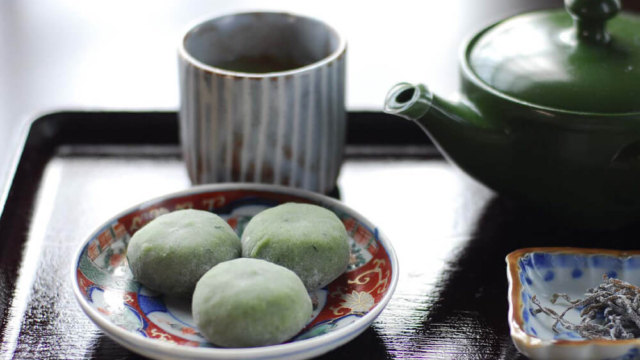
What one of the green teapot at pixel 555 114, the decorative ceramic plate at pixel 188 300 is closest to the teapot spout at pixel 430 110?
the green teapot at pixel 555 114

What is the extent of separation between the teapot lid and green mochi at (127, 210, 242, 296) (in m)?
0.31

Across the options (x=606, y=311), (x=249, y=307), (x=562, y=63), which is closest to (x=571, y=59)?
(x=562, y=63)

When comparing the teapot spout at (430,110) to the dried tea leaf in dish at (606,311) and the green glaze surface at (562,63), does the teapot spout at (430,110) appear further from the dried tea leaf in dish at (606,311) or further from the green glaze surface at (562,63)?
the dried tea leaf in dish at (606,311)

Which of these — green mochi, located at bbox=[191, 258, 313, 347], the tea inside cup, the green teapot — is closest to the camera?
green mochi, located at bbox=[191, 258, 313, 347]

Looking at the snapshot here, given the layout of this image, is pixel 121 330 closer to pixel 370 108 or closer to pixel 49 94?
pixel 370 108

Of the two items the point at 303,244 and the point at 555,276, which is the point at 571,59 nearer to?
the point at 555,276

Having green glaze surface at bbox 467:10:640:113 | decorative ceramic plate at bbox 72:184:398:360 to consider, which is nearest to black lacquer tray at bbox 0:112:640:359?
decorative ceramic plate at bbox 72:184:398:360

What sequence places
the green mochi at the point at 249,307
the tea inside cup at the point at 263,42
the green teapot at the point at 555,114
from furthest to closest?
the tea inside cup at the point at 263,42
the green teapot at the point at 555,114
the green mochi at the point at 249,307

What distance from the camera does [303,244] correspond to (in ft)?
2.05

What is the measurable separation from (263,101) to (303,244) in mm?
176

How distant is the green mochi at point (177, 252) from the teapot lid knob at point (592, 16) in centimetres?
40

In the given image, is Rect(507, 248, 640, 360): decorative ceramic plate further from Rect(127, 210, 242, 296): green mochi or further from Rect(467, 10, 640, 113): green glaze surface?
Rect(127, 210, 242, 296): green mochi

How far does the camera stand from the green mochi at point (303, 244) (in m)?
0.62

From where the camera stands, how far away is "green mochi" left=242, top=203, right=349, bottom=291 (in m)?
0.62
